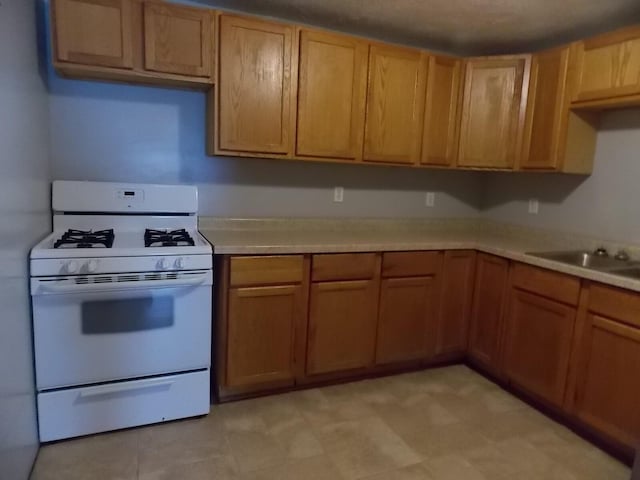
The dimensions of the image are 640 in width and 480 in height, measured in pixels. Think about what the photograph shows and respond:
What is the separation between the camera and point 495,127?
296cm

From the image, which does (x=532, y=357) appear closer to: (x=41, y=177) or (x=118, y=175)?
(x=118, y=175)

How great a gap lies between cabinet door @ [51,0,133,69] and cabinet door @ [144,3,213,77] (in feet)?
0.30

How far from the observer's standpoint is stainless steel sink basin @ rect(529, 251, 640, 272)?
8.10 feet

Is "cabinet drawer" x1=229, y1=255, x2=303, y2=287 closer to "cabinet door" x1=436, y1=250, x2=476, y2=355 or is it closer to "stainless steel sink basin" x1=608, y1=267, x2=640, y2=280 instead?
"cabinet door" x1=436, y1=250, x2=476, y2=355

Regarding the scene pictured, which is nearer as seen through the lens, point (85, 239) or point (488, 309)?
point (85, 239)

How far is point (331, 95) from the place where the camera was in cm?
266

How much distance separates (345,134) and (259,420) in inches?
66.7

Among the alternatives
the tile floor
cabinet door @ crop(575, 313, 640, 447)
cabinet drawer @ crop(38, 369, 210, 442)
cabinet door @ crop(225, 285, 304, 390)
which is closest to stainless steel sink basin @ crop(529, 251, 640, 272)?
cabinet door @ crop(575, 313, 640, 447)

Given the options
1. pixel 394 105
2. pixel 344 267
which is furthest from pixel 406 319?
pixel 394 105

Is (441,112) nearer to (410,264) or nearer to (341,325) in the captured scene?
(410,264)

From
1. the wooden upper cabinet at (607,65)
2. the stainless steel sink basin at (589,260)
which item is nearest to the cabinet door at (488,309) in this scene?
the stainless steel sink basin at (589,260)

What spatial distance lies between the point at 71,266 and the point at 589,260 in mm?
2797

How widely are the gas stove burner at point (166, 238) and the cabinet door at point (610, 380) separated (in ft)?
6.71

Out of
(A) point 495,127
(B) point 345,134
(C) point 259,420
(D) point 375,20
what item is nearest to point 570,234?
(A) point 495,127
